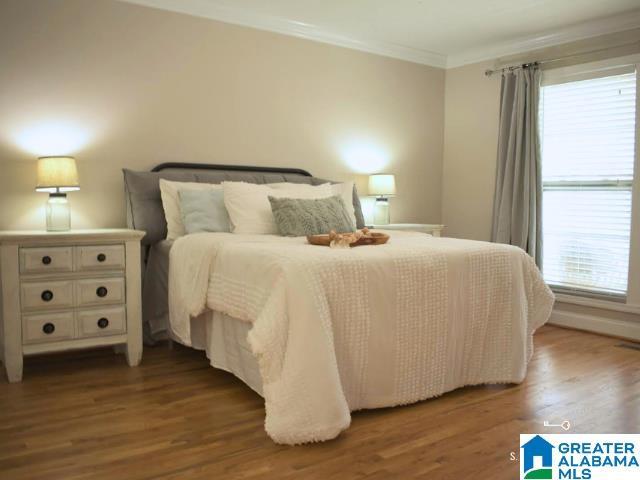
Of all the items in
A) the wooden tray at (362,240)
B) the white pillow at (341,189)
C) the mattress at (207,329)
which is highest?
the white pillow at (341,189)

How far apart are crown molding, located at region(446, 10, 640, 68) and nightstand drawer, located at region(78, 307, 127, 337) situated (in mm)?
3839

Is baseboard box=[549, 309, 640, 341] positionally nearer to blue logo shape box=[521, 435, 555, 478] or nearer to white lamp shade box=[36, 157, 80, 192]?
blue logo shape box=[521, 435, 555, 478]

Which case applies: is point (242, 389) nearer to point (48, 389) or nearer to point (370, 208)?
point (48, 389)

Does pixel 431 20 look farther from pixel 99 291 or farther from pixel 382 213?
pixel 99 291

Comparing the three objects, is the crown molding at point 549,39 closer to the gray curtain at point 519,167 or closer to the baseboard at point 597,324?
the gray curtain at point 519,167

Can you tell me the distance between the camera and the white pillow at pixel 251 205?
352 centimetres

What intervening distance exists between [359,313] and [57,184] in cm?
200

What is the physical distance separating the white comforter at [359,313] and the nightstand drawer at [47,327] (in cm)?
57

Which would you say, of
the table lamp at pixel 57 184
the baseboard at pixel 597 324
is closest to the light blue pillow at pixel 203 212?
the table lamp at pixel 57 184

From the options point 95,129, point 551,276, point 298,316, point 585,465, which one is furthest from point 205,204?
point 551,276

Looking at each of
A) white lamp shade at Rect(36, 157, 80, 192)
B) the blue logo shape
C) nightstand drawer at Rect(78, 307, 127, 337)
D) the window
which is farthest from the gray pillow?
the window

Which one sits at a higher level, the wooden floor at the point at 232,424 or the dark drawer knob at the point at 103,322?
the dark drawer knob at the point at 103,322

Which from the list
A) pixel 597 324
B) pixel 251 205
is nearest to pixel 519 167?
pixel 597 324

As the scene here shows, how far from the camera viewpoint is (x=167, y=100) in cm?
393
